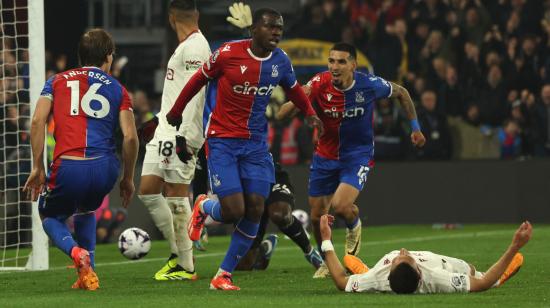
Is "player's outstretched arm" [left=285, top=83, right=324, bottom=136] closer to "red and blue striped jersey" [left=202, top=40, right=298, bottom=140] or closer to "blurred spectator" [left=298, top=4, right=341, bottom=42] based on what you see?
"red and blue striped jersey" [left=202, top=40, right=298, bottom=140]

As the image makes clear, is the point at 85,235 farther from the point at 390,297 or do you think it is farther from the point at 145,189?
the point at 390,297

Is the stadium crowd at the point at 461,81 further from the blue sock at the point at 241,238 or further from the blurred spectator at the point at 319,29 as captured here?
the blue sock at the point at 241,238

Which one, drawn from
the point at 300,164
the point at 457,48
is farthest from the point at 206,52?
the point at 457,48

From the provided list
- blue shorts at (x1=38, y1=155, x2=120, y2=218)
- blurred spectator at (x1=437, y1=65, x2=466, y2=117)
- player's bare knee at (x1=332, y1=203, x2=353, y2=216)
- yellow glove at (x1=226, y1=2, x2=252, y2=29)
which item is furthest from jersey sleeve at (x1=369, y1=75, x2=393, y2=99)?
blurred spectator at (x1=437, y1=65, x2=466, y2=117)

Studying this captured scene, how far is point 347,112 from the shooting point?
12.9m

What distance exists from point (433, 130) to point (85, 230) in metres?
11.6

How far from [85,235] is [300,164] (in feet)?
34.7

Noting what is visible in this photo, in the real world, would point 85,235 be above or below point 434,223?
above

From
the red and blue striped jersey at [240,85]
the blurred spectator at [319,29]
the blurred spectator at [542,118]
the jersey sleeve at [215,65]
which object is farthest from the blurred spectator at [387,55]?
the jersey sleeve at [215,65]

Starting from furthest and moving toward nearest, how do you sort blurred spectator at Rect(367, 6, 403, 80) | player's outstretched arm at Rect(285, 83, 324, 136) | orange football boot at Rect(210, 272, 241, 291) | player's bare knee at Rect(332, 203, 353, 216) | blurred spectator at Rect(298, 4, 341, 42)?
blurred spectator at Rect(298, 4, 341, 42), blurred spectator at Rect(367, 6, 403, 80), player's bare knee at Rect(332, 203, 353, 216), player's outstretched arm at Rect(285, 83, 324, 136), orange football boot at Rect(210, 272, 241, 291)

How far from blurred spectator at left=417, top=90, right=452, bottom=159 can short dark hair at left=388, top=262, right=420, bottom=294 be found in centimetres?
1206

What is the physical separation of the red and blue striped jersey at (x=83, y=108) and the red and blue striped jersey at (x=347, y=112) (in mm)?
2368

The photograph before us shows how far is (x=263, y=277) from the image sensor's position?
1250 cm

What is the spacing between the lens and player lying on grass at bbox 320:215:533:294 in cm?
977
